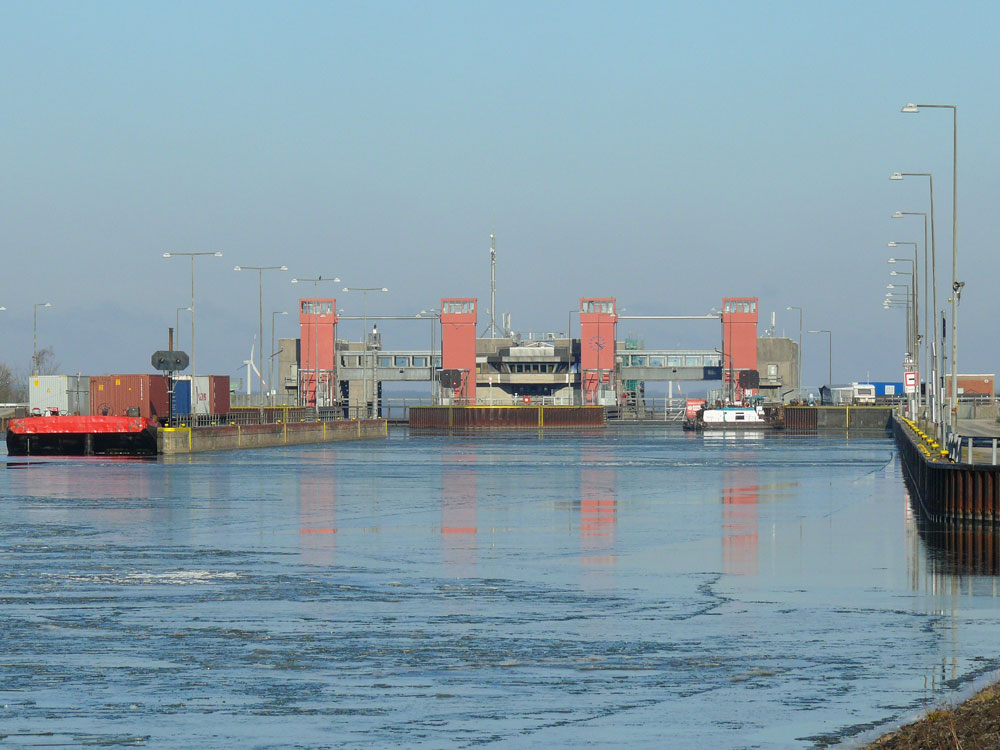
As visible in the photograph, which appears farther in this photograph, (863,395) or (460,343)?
(863,395)

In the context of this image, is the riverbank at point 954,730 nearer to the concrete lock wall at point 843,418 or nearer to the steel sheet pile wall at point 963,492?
the steel sheet pile wall at point 963,492

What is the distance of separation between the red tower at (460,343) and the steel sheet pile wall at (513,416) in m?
2.43

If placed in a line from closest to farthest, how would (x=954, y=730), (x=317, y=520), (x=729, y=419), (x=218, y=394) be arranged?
(x=954, y=730) → (x=317, y=520) → (x=218, y=394) → (x=729, y=419)

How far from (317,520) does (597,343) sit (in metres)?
115

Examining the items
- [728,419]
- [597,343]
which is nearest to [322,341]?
[597,343]

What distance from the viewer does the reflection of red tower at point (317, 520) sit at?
28.5m

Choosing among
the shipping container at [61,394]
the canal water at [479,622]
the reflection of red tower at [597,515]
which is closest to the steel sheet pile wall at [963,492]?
the canal water at [479,622]

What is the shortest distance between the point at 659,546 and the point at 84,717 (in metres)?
18.1

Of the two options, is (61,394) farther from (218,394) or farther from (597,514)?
(597,514)

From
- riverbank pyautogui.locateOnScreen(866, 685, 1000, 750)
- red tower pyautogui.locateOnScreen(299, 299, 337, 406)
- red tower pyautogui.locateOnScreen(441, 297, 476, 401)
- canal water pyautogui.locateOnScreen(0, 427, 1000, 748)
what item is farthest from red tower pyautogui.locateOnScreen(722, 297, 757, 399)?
riverbank pyautogui.locateOnScreen(866, 685, 1000, 750)

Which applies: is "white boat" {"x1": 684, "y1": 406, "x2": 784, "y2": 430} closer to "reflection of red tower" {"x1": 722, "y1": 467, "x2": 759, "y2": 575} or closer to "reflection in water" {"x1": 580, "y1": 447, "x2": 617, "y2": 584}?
"reflection in water" {"x1": 580, "y1": 447, "x2": 617, "y2": 584}

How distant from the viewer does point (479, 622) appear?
62.8 ft

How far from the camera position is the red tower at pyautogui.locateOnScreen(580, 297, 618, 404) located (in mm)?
149625

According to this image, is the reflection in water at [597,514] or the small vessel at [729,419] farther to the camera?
the small vessel at [729,419]
